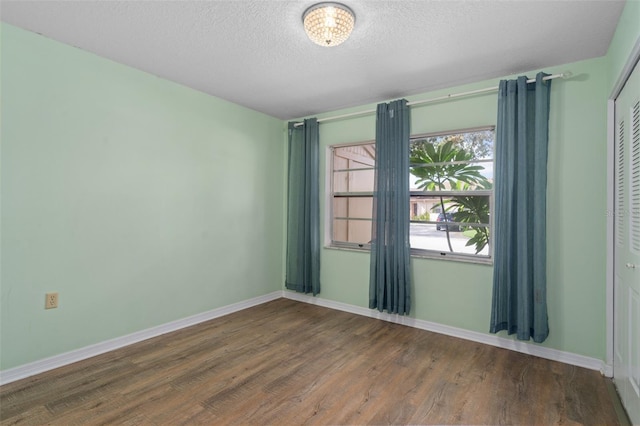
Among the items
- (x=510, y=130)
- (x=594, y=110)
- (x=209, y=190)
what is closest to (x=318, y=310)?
(x=209, y=190)

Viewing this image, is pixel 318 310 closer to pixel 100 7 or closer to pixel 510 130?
pixel 510 130

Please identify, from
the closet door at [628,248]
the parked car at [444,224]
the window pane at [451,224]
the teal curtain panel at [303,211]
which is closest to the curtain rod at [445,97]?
the teal curtain panel at [303,211]

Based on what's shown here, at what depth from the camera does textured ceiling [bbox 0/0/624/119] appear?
2.00 metres

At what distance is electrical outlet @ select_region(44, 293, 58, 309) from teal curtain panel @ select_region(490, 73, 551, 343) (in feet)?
11.6

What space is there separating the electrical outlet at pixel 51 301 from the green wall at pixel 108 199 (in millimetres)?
41

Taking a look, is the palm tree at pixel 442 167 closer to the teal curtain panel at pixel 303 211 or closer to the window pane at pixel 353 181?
the window pane at pixel 353 181

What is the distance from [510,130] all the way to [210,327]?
3.38m

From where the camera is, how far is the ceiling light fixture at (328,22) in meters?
1.94

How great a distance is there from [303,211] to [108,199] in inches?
85.3

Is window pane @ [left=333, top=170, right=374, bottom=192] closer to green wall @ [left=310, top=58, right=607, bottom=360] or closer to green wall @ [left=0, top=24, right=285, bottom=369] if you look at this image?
green wall @ [left=0, top=24, right=285, bottom=369]

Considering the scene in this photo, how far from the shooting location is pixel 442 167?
11.1 feet


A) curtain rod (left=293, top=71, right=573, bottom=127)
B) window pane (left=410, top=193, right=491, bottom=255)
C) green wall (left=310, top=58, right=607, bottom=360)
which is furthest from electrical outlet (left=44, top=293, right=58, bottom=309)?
green wall (left=310, top=58, right=607, bottom=360)

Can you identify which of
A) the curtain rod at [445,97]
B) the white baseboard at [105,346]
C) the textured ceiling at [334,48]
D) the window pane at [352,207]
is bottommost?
the white baseboard at [105,346]

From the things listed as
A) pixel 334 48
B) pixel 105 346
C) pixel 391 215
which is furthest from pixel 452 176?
pixel 105 346
